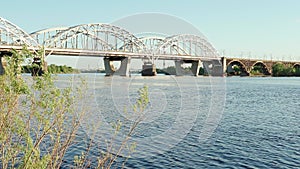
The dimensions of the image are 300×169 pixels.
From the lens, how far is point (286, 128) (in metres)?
17.0

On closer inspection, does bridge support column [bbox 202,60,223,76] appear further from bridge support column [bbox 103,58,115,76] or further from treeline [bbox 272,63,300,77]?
bridge support column [bbox 103,58,115,76]

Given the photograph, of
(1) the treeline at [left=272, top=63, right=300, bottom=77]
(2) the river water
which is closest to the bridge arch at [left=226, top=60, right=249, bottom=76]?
(1) the treeline at [left=272, top=63, right=300, bottom=77]

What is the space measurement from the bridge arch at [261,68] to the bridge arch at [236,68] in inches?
151

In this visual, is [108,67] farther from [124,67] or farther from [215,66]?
[215,66]

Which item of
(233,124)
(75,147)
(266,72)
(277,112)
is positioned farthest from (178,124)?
(266,72)

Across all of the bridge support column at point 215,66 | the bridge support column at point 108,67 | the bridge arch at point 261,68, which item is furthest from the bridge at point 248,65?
the bridge support column at point 108,67

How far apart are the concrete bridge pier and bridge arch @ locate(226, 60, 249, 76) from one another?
130 ft

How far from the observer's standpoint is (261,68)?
128 m

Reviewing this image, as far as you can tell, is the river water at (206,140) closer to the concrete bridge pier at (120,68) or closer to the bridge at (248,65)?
the concrete bridge pier at (120,68)

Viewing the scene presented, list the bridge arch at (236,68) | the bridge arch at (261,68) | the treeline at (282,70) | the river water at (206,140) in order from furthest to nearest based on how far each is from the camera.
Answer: the treeline at (282,70)
the bridge arch at (261,68)
the bridge arch at (236,68)
the river water at (206,140)

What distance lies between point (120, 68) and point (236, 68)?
186 feet

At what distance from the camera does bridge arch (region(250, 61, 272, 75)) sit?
397ft

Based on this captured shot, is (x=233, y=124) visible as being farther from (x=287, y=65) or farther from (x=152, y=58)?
(x=287, y=65)

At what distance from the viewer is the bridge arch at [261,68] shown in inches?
4758
